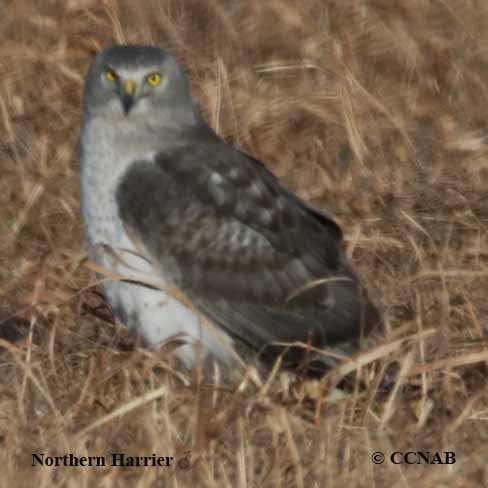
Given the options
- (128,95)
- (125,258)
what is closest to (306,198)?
(128,95)

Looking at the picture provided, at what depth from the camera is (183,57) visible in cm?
644

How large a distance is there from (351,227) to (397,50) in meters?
1.39

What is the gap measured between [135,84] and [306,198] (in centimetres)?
114

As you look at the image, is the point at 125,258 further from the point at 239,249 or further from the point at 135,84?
the point at 135,84

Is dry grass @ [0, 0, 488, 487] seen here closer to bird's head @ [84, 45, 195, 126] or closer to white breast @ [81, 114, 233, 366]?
white breast @ [81, 114, 233, 366]

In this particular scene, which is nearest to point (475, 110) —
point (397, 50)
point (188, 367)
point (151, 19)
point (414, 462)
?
point (397, 50)

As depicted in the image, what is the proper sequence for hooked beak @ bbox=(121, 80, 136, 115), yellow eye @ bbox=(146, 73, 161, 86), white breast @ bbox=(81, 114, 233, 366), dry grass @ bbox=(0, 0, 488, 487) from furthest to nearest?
yellow eye @ bbox=(146, 73, 161, 86) → hooked beak @ bbox=(121, 80, 136, 115) → white breast @ bbox=(81, 114, 233, 366) → dry grass @ bbox=(0, 0, 488, 487)

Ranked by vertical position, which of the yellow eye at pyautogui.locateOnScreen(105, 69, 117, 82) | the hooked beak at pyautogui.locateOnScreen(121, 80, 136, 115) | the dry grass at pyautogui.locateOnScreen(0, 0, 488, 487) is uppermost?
the yellow eye at pyautogui.locateOnScreen(105, 69, 117, 82)

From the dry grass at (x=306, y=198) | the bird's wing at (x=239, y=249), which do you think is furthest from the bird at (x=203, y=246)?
the dry grass at (x=306, y=198)

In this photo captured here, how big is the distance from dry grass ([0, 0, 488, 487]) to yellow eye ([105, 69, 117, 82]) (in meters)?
0.62

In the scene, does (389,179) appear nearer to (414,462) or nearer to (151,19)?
(151,19)

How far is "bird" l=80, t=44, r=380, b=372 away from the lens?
4.59 metres

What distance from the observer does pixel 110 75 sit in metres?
4.87

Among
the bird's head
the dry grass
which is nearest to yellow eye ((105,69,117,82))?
the bird's head
